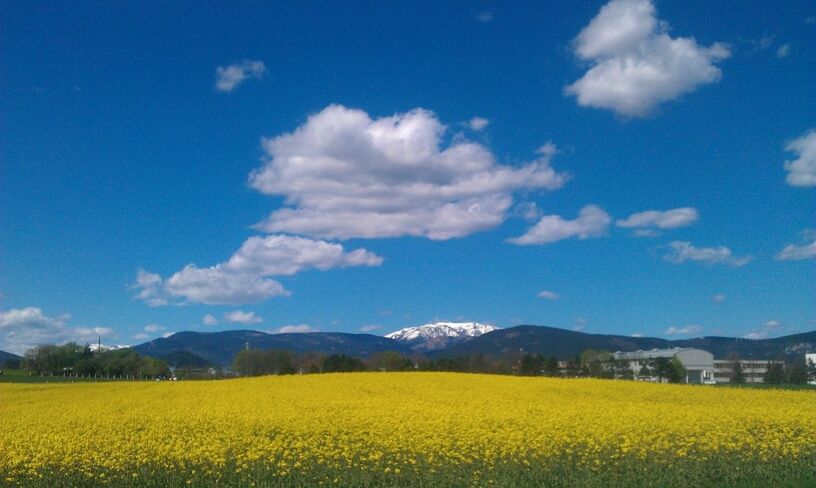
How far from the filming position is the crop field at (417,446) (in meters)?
13.3

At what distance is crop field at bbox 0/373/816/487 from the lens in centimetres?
1328

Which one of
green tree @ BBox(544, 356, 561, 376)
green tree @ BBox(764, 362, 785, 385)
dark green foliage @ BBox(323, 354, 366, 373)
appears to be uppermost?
dark green foliage @ BBox(323, 354, 366, 373)

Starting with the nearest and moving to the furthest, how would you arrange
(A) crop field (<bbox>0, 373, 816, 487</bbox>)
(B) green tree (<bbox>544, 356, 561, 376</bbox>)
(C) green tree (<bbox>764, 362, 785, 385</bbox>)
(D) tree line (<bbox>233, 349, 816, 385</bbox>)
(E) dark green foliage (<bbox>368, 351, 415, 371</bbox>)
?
(A) crop field (<bbox>0, 373, 816, 487</bbox>) < (D) tree line (<bbox>233, 349, 816, 385</bbox>) < (B) green tree (<bbox>544, 356, 561, 376</bbox>) < (C) green tree (<bbox>764, 362, 785, 385</bbox>) < (E) dark green foliage (<bbox>368, 351, 415, 371</bbox>)

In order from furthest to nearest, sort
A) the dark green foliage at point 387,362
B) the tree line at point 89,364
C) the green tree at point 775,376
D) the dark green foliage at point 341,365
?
the tree line at point 89,364 < the dark green foliage at point 387,362 < the green tree at point 775,376 < the dark green foliage at point 341,365

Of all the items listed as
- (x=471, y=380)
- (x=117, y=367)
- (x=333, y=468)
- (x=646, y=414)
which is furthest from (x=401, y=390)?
(x=117, y=367)

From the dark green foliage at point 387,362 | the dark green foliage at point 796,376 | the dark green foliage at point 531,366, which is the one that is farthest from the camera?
the dark green foliage at point 387,362

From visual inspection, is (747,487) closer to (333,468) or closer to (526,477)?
(526,477)

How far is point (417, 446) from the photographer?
45.4 feet

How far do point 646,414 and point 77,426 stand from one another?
1447 cm

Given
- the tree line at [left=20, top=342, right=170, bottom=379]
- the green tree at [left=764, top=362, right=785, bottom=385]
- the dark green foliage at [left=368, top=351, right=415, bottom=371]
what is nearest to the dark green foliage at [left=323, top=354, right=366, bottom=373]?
the dark green foliage at [left=368, top=351, right=415, bottom=371]

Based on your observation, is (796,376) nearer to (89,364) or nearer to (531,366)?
(531,366)

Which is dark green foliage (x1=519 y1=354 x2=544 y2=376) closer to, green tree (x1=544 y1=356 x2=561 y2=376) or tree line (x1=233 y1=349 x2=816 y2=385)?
tree line (x1=233 y1=349 x2=816 y2=385)

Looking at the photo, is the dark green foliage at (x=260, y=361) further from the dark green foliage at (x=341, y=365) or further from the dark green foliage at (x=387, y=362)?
the dark green foliage at (x=341, y=365)

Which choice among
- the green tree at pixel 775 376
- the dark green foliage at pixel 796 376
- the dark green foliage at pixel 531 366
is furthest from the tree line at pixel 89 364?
Answer: the dark green foliage at pixel 796 376
